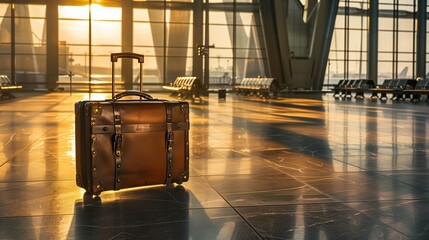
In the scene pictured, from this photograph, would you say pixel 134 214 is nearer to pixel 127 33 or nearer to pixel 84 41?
pixel 127 33

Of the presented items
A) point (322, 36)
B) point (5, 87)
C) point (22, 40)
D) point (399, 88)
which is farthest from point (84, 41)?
point (399, 88)

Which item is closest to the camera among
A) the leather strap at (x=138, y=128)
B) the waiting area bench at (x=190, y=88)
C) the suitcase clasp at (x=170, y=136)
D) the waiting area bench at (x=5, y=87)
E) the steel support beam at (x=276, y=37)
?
the leather strap at (x=138, y=128)

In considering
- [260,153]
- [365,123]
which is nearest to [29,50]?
[365,123]

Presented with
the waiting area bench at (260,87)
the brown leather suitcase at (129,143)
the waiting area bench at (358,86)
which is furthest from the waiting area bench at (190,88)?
the brown leather suitcase at (129,143)

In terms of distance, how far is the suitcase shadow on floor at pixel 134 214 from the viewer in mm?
3674

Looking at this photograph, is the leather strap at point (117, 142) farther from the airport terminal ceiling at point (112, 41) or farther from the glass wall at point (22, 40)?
the glass wall at point (22, 40)

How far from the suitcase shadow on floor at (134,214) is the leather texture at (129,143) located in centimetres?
13

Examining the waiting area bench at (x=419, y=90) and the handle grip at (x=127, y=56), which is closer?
the handle grip at (x=127, y=56)

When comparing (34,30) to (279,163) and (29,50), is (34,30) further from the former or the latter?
(279,163)

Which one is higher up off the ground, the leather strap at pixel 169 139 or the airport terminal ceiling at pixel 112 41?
the airport terminal ceiling at pixel 112 41

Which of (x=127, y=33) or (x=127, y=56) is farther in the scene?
(x=127, y=33)

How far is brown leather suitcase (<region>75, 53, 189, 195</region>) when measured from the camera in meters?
4.70

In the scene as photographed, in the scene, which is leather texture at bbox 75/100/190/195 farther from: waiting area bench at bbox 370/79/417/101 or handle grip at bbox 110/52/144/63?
waiting area bench at bbox 370/79/417/101

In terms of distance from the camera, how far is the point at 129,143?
4.84 meters
